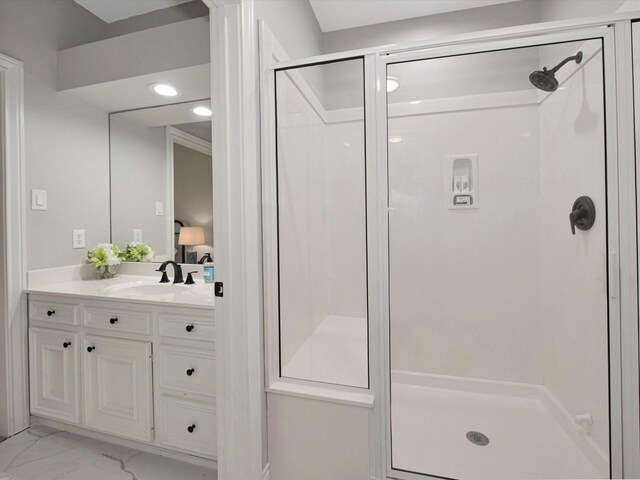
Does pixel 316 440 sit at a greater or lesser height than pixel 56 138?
lesser

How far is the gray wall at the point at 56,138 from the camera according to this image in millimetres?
1949

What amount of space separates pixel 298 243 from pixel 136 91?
60.8 inches

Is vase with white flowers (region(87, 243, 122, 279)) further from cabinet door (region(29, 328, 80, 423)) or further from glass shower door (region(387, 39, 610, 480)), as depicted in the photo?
glass shower door (region(387, 39, 610, 480))

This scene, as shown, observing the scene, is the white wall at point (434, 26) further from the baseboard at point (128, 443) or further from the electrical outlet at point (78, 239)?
the baseboard at point (128, 443)

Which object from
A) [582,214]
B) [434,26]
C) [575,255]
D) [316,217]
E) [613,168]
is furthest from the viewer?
[434,26]

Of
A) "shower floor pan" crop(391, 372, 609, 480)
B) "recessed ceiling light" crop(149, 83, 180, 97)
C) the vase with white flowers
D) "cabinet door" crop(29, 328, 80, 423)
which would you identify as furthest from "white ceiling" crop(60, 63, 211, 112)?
"shower floor pan" crop(391, 372, 609, 480)

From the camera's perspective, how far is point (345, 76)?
1.51 m

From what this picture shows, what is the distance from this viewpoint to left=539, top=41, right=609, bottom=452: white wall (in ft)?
4.34

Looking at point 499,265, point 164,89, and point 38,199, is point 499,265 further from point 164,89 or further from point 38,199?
point 38,199

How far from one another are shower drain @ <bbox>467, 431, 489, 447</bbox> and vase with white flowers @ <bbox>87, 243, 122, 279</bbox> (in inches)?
97.0

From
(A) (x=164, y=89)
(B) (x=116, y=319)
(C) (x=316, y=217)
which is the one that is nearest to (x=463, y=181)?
(C) (x=316, y=217)

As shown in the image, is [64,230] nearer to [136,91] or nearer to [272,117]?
[136,91]

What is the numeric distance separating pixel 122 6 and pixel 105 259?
5.89 feet

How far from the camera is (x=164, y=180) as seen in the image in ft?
7.69
